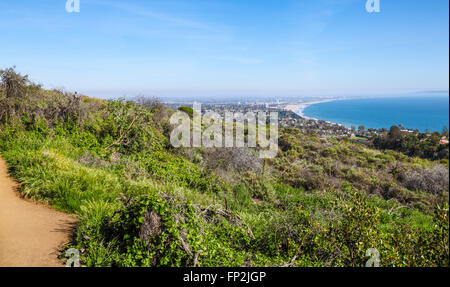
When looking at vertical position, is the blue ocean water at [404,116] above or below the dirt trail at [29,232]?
above

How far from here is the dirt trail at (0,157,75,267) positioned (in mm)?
3366

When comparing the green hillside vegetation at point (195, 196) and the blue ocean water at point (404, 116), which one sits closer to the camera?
the green hillside vegetation at point (195, 196)

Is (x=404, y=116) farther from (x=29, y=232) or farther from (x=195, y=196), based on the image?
(x=29, y=232)

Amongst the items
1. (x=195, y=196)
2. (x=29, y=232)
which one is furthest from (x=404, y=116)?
(x=29, y=232)

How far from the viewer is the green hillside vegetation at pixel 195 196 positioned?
3324mm

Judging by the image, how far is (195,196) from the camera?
6.14 m

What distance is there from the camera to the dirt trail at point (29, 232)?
11.0 feet

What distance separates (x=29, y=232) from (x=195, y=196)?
3304 millimetres

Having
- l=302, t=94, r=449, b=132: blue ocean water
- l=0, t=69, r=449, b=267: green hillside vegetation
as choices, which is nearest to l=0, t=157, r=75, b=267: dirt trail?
l=0, t=69, r=449, b=267: green hillside vegetation

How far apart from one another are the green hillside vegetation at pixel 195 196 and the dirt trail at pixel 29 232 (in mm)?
231

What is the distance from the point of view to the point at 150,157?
31.3 ft

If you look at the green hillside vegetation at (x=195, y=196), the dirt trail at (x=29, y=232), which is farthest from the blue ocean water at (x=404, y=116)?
the dirt trail at (x=29, y=232)

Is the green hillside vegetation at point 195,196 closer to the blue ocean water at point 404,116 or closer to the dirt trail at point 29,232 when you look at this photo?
the dirt trail at point 29,232
